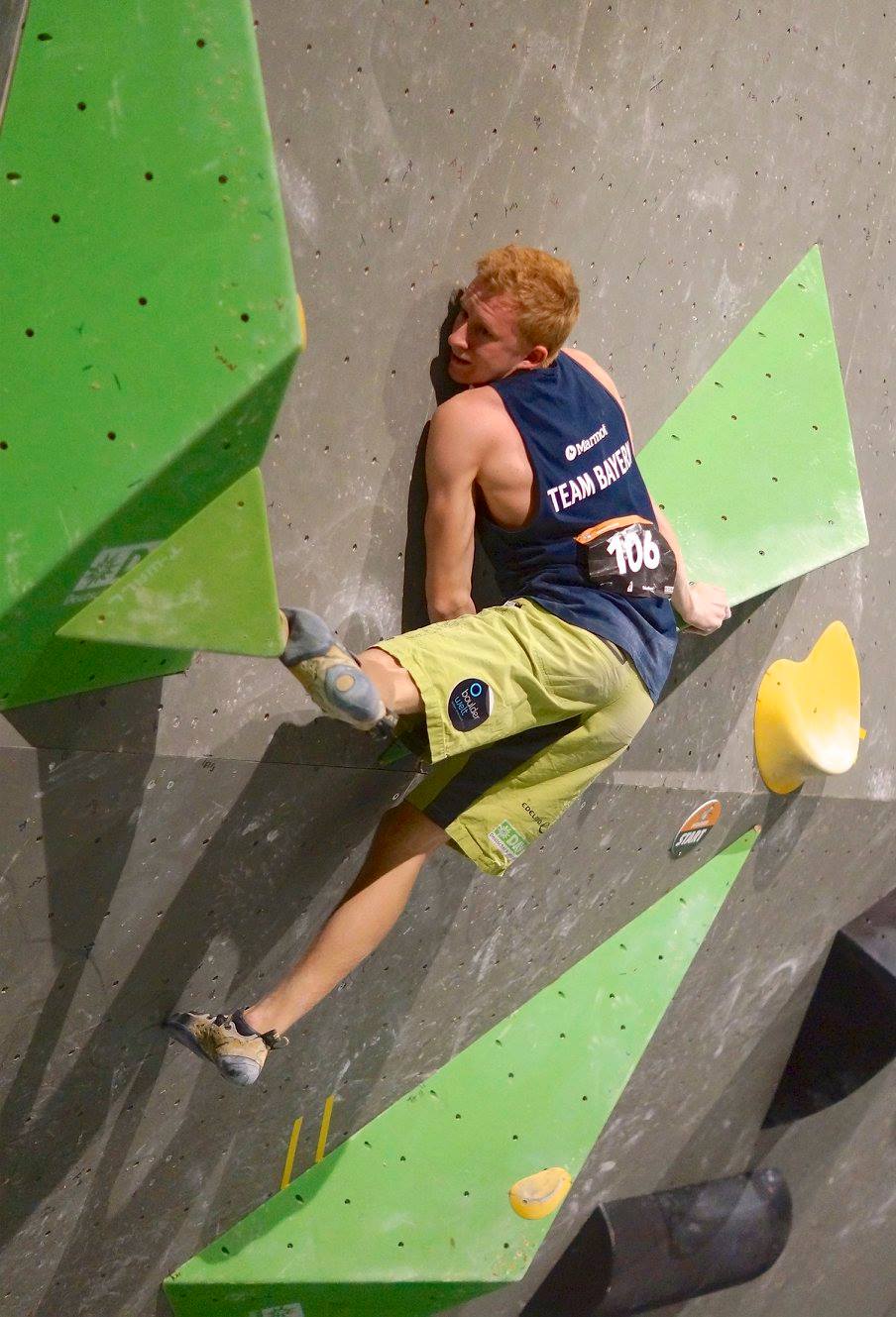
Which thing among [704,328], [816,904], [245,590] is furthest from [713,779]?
[245,590]

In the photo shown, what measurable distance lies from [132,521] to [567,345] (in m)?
0.97

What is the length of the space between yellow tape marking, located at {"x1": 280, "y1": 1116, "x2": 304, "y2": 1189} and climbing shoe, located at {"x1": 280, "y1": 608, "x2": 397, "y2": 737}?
43.4 inches

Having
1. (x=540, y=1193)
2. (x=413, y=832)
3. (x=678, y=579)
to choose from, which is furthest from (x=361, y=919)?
(x=540, y=1193)

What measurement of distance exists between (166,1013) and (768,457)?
4.85 feet

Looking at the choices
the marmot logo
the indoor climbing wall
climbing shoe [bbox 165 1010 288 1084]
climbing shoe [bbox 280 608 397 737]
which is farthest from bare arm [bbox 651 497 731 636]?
climbing shoe [bbox 165 1010 288 1084]

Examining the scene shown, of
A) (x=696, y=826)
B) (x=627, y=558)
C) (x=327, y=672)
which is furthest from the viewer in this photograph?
(x=696, y=826)

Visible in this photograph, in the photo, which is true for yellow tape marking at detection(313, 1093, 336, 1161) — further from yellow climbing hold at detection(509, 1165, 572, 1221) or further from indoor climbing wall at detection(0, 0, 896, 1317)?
yellow climbing hold at detection(509, 1165, 572, 1221)

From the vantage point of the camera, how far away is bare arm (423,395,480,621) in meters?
1.98

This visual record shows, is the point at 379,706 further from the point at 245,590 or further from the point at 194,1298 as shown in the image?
the point at 194,1298

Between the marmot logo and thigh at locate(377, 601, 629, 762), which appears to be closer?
thigh at locate(377, 601, 629, 762)

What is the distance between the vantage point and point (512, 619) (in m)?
1.96

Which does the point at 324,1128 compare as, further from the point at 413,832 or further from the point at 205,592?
the point at 205,592

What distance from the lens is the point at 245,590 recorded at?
1582 millimetres

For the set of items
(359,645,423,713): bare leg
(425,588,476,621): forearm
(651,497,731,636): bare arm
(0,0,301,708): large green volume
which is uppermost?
(0,0,301,708): large green volume
